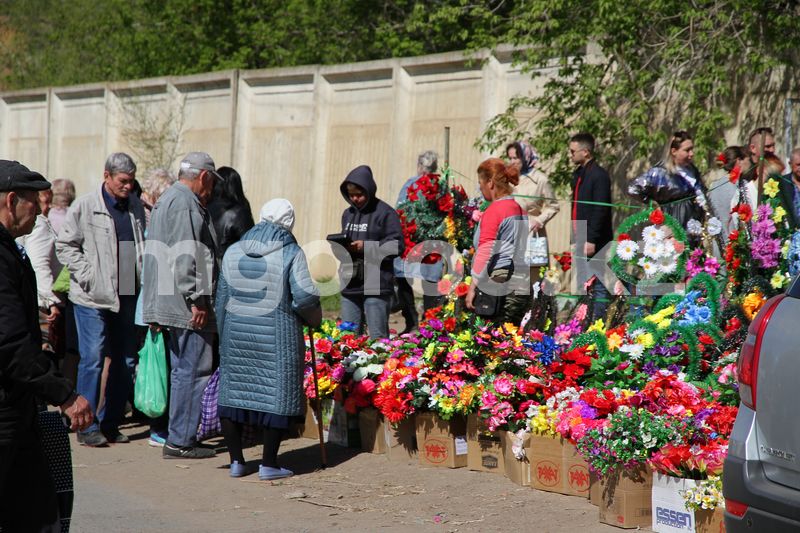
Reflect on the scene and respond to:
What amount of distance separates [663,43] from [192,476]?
742 centimetres

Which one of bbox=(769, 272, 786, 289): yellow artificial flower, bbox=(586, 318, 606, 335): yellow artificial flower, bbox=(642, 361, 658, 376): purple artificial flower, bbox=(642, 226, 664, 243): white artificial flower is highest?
bbox=(642, 226, 664, 243): white artificial flower

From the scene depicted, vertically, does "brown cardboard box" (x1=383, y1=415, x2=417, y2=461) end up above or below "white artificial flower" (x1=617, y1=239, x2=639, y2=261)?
below

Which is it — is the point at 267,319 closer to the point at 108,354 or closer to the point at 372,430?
the point at 372,430

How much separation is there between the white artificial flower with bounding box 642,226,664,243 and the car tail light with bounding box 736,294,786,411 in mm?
3511

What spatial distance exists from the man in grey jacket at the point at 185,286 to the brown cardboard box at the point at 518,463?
7.99 ft

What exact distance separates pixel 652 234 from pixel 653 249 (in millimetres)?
135

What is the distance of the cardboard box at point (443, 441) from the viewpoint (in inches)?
309

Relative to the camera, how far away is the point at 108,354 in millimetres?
9188

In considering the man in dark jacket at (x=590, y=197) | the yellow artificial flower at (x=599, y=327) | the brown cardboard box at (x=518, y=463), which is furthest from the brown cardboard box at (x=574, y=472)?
the man in dark jacket at (x=590, y=197)

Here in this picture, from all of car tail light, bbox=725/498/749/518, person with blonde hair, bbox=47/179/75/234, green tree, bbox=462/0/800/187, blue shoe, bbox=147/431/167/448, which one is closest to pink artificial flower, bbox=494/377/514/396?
car tail light, bbox=725/498/749/518

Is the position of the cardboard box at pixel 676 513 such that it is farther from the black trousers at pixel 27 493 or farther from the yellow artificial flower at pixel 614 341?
the black trousers at pixel 27 493

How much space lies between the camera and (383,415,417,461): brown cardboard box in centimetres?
813

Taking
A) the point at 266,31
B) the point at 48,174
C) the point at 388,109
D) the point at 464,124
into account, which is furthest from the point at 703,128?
the point at 48,174

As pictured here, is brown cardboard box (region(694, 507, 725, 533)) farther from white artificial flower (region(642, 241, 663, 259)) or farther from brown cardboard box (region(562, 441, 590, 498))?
white artificial flower (region(642, 241, 663, 259))
